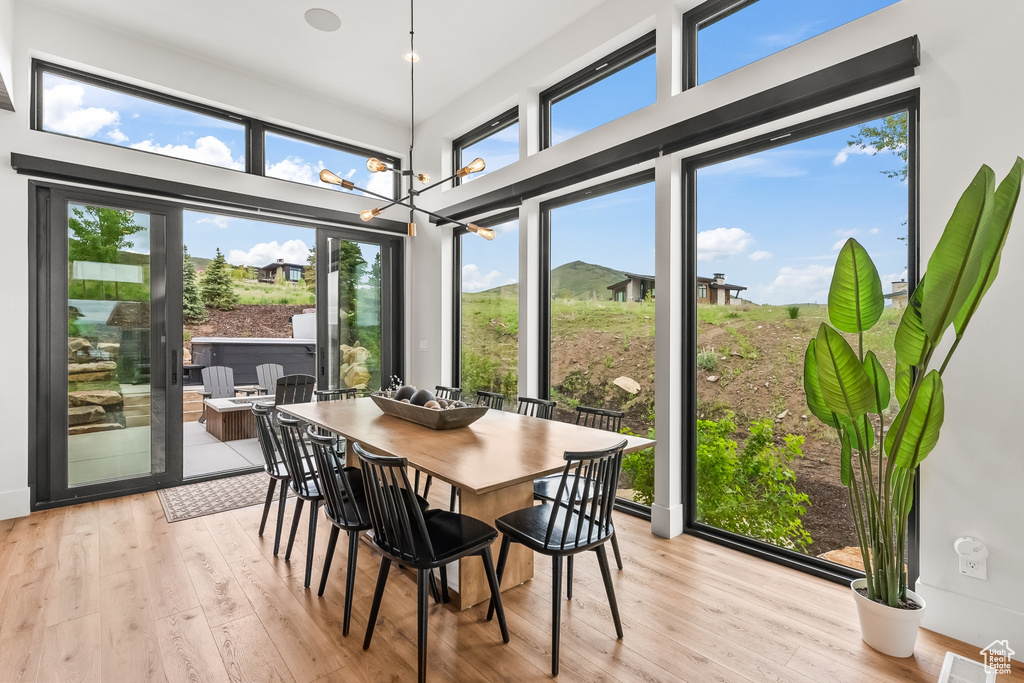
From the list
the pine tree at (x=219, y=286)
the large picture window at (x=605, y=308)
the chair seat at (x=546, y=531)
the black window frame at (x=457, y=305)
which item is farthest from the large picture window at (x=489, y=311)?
the pine tree at (x=219, y=286)

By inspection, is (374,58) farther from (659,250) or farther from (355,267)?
(659,250)

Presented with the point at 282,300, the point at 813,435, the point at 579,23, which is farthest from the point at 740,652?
the point at 282,300

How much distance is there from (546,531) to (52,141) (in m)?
4.43

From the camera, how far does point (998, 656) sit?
6.37 ft

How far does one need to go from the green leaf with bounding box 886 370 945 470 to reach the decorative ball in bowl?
1890 millimetres

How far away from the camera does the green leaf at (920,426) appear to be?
188 cm

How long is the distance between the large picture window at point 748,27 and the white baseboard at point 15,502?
532 cm

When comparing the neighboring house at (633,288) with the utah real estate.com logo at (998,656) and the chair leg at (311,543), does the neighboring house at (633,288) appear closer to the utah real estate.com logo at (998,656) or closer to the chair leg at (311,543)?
the utah real estate.com logo at (998,656)

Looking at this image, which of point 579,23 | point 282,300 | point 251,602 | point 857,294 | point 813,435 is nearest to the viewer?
point 857,294

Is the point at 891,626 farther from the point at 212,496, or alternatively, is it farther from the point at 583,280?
the point at 212,496

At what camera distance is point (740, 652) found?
1.99 metres

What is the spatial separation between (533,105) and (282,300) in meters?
6.85

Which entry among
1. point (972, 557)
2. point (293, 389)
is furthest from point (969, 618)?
point (293, 389)

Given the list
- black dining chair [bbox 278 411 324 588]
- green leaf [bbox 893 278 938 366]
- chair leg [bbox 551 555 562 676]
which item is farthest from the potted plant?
black dining chair [bbox 278 411 324 588]
